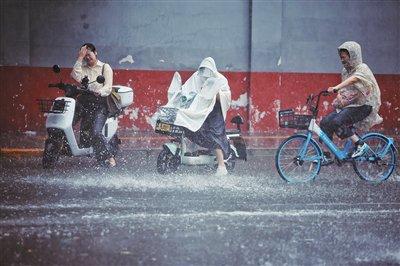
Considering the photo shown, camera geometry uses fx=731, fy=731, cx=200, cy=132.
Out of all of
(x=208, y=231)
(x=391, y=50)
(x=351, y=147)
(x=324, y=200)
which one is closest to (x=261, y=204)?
(x=324, y=200)

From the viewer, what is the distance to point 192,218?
781 centimetres

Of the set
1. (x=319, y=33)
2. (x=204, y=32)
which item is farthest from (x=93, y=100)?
(x=319, y=33)

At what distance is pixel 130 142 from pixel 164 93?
2.37 meters

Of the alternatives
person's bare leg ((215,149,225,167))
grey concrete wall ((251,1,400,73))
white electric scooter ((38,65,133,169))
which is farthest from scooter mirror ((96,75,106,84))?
grey concrete wall ((251,1,400,73))

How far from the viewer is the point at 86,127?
37.7ft

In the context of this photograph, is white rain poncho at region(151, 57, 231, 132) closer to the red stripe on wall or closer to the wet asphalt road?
the wet asphalt road

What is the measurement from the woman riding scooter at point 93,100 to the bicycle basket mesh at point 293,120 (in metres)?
2.79

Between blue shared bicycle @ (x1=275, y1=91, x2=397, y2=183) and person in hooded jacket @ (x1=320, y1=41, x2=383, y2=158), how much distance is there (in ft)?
0.56

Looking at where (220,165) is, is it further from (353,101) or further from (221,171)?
(353,101)

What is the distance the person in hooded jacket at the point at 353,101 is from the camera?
1040 centimetres

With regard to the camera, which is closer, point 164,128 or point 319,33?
point 164,128

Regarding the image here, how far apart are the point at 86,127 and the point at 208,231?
479cm

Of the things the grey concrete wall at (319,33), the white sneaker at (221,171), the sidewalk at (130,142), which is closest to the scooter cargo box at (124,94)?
the sidewalk at (130,142)

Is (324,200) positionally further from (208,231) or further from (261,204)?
(208,231)
